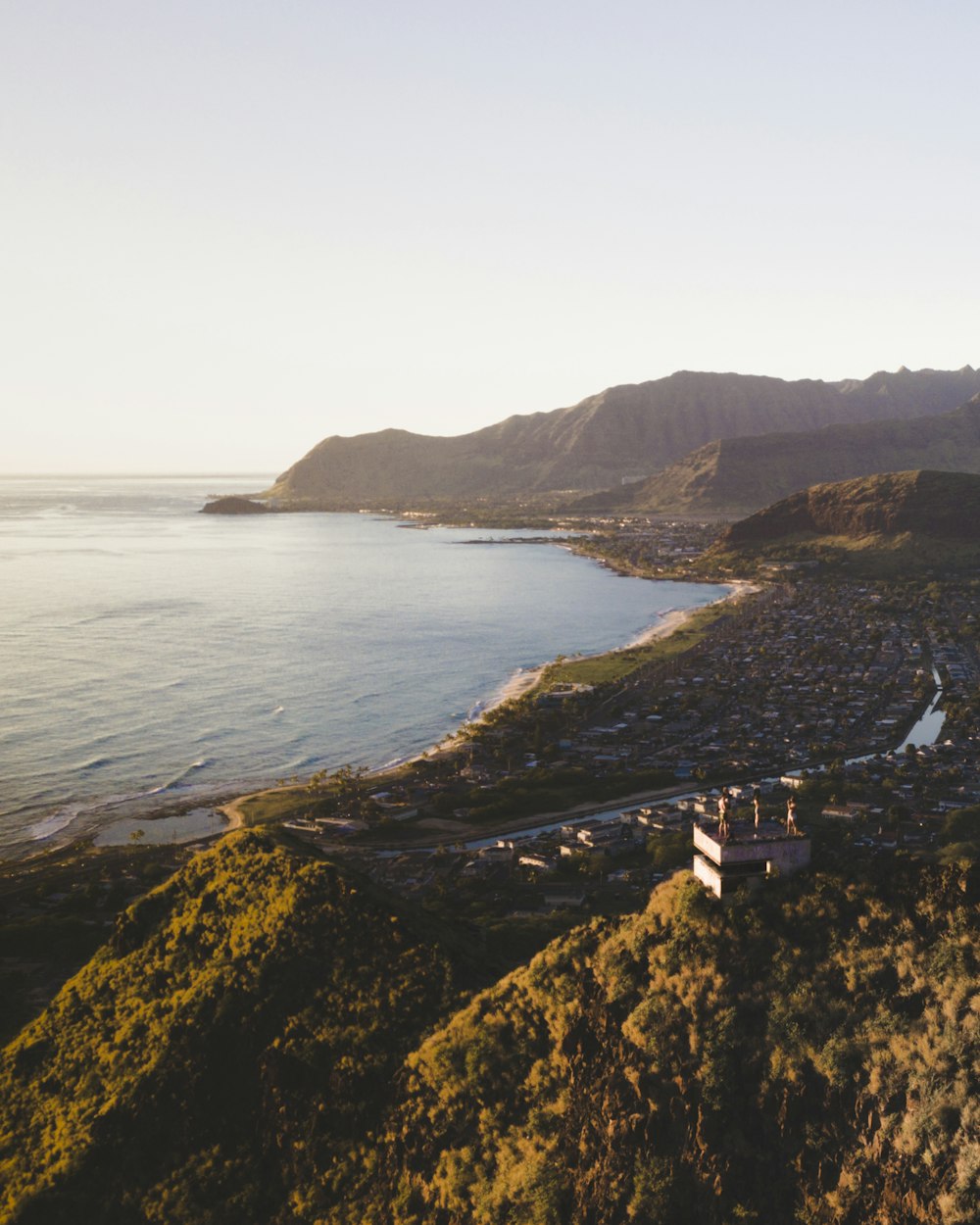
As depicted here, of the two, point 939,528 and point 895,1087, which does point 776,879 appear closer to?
point 895,1087

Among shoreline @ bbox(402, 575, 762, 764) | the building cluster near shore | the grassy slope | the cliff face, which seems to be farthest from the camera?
the cliff face

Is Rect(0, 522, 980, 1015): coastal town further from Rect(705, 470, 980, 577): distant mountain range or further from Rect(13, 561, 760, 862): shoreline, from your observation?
Rect(705, 470, 980, 577): distant mountain range

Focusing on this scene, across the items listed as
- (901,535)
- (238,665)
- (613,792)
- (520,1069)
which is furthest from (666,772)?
(901,535)

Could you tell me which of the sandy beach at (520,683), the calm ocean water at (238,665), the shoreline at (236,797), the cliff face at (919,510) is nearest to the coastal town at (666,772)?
the sandy beach at (520,683)

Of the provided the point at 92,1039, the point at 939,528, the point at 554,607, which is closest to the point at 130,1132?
the point at 92,1039

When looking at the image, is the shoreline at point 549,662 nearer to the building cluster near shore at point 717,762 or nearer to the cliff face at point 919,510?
the building cluster near shore at point 717,762

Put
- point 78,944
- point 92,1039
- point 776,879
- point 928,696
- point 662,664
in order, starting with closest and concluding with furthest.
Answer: point 776,879
point 92,1039
point 78,944
point 928,696
point 662,664

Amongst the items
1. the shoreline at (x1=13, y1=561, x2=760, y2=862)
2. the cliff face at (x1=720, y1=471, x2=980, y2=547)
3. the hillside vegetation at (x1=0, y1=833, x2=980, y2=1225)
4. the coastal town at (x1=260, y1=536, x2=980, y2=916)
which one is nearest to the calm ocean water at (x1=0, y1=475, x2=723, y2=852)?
the shoreline at (x1=13, y1=561, x2=760, y2=862)
